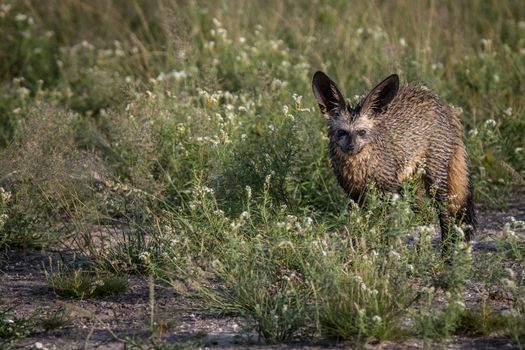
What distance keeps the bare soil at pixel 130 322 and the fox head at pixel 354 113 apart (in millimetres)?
1331

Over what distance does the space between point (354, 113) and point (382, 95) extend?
0.77ft

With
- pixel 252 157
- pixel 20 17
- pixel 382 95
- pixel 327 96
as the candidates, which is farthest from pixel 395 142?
pixel 20 17

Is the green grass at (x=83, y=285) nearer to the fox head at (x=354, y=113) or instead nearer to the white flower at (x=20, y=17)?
the fox head at (x=354, y=113)

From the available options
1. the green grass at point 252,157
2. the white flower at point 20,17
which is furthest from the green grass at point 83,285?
the white flower at point 20,17

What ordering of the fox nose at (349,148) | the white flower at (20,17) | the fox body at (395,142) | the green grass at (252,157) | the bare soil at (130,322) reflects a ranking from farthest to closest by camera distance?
the white flower at (20,17) → the fox body at (395,142) → the fox nose at (349,148) → the green grass at (252,157) → the bare soil at (130,322)

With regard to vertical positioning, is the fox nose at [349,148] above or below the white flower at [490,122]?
above

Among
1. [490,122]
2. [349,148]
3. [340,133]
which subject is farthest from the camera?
[490,122]

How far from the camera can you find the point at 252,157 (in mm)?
7957

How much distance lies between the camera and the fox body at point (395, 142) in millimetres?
7289

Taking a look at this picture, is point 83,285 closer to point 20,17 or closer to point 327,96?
point 327,96

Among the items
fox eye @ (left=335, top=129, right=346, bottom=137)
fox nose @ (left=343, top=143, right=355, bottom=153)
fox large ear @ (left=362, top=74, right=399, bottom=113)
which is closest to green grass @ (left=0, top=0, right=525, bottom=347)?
fox nose @ (left=343, top=143, right=355, bottom=153)

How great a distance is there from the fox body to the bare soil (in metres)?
1.13

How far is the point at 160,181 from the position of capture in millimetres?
8289

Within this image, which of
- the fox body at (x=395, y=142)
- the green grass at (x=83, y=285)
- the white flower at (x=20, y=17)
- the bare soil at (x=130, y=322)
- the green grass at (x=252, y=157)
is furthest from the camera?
the white flower at (x=20, y=17)
